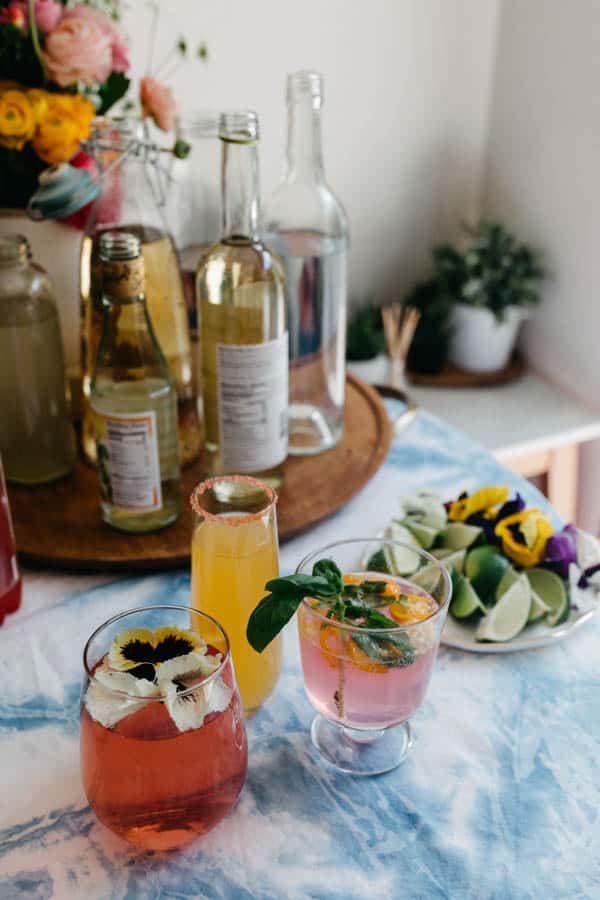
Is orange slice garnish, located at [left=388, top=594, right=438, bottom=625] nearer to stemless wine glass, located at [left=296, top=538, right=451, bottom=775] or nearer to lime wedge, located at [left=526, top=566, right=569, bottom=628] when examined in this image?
stemless wine glass, located at [left=296, top=538, right=451, bottom=775]

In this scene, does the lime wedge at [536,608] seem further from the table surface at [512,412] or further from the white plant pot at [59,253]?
the table surface at [512,412]

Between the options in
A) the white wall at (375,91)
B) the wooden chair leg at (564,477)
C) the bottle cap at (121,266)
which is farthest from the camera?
the wooden chair leg at (564,477)

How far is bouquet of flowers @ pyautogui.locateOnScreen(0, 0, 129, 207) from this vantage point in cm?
81

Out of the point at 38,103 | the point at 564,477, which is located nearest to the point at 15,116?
the point at 38,103

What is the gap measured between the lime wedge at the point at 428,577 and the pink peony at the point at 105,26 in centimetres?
62

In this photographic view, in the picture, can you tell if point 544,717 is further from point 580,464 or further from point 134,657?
point 580,464

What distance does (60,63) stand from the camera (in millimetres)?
827

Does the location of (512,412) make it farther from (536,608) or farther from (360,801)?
(360,801)

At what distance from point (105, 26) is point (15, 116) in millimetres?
138

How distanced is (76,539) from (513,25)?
1.24 m

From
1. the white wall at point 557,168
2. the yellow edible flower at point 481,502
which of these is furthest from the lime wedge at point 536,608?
the white wall at point 557,168

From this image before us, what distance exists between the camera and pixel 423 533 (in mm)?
764

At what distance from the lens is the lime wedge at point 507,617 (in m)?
0.69

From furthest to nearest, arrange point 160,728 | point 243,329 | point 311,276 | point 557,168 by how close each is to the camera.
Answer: point 557,168 < point 311,276 < point 243,329 < point 160,728
